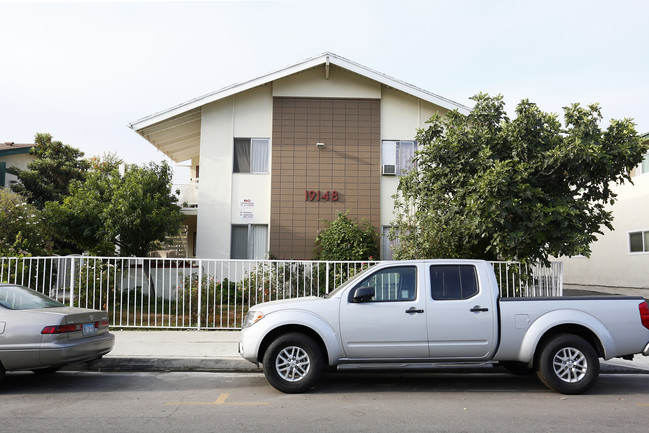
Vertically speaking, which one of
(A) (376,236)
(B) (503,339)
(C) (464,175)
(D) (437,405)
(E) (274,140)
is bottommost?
(D) (437,405)

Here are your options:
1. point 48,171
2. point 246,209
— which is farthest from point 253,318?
point 48,171

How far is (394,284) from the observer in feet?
23.7

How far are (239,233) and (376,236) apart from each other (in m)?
4.41

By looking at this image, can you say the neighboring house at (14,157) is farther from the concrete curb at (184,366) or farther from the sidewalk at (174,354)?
the concrete curb at (184,366)

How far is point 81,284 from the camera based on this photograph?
11.7 metres

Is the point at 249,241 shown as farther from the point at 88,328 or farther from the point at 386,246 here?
the point at 88,328

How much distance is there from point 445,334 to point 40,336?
536cm

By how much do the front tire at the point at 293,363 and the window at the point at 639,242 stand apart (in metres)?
17.7

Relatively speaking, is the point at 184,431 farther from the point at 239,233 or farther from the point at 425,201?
the point at 239,233

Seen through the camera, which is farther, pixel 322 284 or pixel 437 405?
pixel 322 284

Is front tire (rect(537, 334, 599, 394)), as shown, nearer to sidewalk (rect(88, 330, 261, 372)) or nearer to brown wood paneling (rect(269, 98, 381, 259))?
sidewalk (rect(88, 330, 261, 372))

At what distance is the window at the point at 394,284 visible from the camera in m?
7.12

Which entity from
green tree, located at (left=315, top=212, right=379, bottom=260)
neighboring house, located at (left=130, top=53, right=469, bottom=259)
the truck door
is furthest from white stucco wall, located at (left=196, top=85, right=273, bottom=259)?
the truck door

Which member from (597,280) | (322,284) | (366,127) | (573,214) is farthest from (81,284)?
(597,280)
